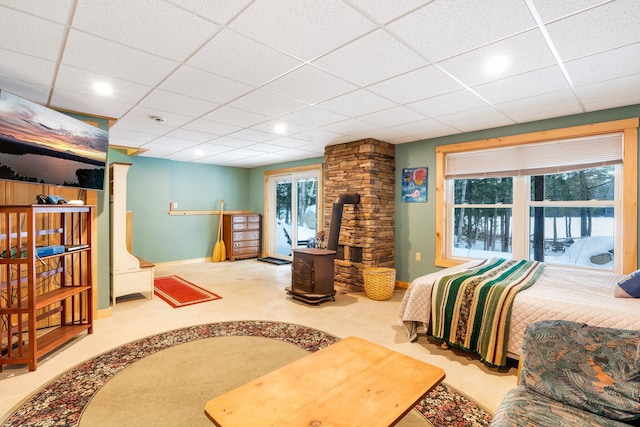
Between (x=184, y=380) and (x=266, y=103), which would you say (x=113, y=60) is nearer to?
(x=266, y=103)

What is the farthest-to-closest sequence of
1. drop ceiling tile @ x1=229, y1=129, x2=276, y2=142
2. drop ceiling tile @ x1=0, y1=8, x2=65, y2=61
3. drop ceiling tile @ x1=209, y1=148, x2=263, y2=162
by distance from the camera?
1. drop ceiling tile @ x1=209, y1=148, x2=263, y2=162
2. drop ceiling tile @ x1=229, y1=129, x2=276, y2=142
3. drop ceiling tile @ x1=0, y1=8, x2=65, y2=61

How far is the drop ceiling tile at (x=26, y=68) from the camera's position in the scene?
2.19m

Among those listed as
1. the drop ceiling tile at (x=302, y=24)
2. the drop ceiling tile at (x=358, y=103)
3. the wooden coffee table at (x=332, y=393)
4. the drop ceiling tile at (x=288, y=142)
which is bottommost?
the wooden coffee table at (x=332, y=393)

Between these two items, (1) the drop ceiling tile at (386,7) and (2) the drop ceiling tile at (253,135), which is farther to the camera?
(2) the drop ceiling tile at (253,135)

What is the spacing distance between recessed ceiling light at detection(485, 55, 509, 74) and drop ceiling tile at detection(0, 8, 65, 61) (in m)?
2.69

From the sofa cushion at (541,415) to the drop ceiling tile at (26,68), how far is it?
3413mm

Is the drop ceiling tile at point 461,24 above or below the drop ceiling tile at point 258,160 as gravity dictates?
below

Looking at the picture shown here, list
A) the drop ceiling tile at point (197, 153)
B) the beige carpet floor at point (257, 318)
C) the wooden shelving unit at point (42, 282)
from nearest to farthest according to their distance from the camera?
the beige carpet floor at point (257, 318) → the wooden shelving unit at point (42, 282) → the drop ceiling tile at point (197, 153)

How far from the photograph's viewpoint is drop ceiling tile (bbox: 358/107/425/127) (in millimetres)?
3361

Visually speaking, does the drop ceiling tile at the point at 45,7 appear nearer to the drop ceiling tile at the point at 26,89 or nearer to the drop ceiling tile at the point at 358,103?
the drop ceiling tile at the point at 26,89

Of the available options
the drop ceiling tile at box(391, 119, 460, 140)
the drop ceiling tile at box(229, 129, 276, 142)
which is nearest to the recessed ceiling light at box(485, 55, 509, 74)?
the drop ceiling tile at box(391, 119, 460, 140)

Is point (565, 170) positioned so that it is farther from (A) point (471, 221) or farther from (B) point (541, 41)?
(B) point (541, 41)

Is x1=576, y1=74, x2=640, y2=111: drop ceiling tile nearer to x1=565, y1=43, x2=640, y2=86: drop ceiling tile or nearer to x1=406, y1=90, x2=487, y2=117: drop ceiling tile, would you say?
x1=565, y1=43, x2=640, y2=86: drop ceiling tile

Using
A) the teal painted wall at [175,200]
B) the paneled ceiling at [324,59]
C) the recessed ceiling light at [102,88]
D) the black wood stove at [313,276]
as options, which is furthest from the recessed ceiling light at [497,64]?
the teal painted wall at [175,200]
